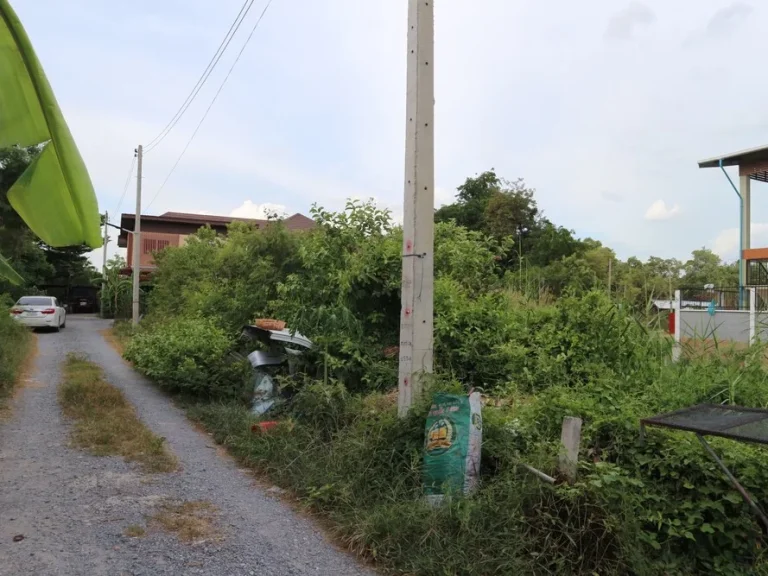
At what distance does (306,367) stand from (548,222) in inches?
859

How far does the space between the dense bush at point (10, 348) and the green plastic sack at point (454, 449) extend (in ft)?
25.7

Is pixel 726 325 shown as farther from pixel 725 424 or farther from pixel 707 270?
pixel 707 270

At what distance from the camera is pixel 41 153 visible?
1.15 m

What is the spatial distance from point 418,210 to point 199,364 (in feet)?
17.6

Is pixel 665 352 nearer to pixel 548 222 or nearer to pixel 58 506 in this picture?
pixel 58 506

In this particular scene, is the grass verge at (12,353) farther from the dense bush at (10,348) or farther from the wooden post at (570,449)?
the wooden post at (570,449)

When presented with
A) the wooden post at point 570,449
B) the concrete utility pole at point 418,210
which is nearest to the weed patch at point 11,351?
the concrete utility pole at point 418,210

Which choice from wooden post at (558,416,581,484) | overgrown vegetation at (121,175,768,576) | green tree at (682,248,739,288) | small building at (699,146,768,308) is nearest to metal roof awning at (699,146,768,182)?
small building at (699,146,768,308)

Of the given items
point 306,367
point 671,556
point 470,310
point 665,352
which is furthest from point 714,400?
point 306,367

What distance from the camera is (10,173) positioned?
5.08ft

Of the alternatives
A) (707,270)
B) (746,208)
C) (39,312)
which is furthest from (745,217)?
(707,270)

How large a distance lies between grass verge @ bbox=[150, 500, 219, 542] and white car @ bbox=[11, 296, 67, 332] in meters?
16.6

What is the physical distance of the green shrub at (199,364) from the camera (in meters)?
8.64

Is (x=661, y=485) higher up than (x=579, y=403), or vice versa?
(x=579, y=403)
